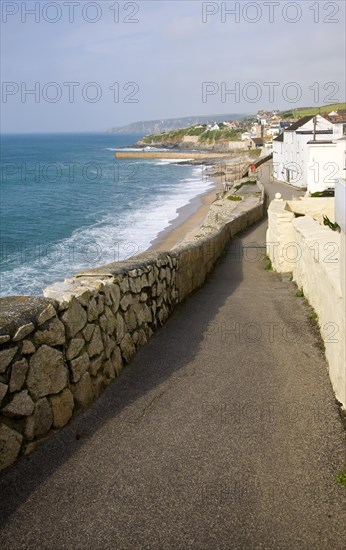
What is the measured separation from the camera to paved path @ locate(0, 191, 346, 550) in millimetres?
3703

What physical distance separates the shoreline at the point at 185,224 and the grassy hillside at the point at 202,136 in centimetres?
11369

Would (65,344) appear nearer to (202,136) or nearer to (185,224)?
(185,224)

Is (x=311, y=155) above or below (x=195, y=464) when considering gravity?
above

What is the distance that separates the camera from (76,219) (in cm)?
4197

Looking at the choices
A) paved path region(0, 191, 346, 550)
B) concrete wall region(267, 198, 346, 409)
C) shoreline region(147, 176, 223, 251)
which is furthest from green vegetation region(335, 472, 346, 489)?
shoreline region(147, 176, 223, 251)

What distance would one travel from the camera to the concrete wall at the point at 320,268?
5480mm

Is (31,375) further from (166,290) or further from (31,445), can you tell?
(166,290)

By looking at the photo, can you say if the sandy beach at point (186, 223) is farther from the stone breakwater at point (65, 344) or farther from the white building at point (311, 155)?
the stone breakwater at point (65, 344)

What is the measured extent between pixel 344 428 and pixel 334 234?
4706 mm

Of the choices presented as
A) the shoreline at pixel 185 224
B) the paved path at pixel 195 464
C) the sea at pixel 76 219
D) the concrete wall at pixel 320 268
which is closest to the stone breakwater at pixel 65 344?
the paved path at pixel 195 464

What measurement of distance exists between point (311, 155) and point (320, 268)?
29.8m

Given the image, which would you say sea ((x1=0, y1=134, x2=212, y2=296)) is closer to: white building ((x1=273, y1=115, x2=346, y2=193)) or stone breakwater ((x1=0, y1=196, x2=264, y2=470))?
white building ((x1=273, y1=115, x2=346, y2=193))

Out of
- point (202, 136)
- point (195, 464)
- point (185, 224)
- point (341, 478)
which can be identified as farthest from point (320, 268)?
point (202, 136)

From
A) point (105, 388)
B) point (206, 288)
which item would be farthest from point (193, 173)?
point (105, 388)
